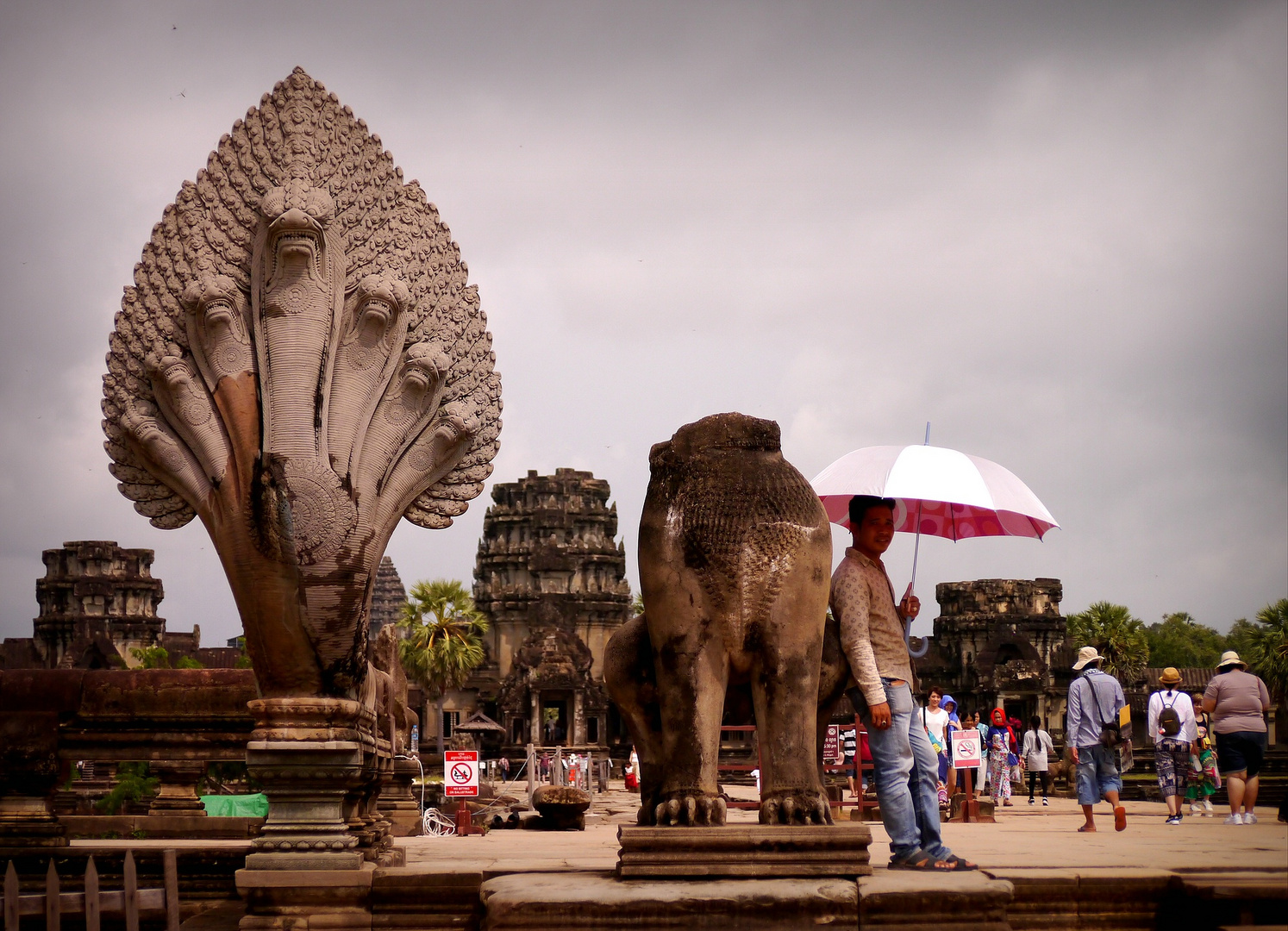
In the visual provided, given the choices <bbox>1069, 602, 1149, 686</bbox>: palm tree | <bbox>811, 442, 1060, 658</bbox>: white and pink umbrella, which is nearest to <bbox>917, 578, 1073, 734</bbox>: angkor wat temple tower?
<bbox>1069, 602, 1149, 686</bbox>: palm tree

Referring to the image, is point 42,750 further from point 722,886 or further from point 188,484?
point 722,886

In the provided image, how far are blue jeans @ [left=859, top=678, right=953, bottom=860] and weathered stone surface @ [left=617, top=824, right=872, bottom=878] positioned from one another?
1.79 ft

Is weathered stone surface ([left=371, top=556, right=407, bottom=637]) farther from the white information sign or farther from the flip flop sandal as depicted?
the flip flop sandal

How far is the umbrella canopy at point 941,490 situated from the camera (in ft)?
21.0

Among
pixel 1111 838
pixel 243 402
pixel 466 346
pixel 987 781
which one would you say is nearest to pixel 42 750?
pixel 243 402

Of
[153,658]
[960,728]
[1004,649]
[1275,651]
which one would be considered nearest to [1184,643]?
[1004,649]

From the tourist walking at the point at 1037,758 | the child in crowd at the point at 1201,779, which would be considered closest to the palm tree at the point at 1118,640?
the tourist walking at the point at 1037,758

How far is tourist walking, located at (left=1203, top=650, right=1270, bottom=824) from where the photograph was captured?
975cm

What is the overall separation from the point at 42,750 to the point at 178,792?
3634 millimetres

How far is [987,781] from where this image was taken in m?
22.1

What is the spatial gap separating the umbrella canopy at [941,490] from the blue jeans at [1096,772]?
11.4 ft

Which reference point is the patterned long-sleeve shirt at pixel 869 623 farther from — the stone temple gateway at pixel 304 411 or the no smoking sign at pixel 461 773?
the no smoking sign at pixel 461 773

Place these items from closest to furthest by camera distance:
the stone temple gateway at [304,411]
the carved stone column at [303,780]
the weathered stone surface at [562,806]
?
the carved stone column at [303,780] → the stone temple gateway at [304,411] → the weathered stone surface at [562,806]

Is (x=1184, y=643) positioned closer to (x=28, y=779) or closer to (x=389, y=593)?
(x=389, y=593)
